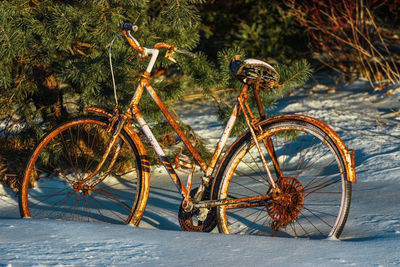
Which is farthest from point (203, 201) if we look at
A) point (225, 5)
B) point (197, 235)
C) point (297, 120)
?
point (225, 5)

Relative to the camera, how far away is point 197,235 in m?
2.65

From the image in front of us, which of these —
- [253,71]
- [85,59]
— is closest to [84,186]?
[85,59]

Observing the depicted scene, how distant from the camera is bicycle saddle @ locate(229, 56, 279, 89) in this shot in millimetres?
2809

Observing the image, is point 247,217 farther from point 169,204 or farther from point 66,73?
point 66,73

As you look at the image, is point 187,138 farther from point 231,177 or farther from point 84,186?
point 84,186

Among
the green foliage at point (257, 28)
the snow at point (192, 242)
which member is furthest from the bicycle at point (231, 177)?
the green foliage at point (257, 28)

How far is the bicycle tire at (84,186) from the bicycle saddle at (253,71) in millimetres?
695

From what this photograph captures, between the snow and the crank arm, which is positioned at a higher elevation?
the crank arm

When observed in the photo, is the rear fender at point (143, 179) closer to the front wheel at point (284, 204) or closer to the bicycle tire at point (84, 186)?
the bicycle tire at point (84, 186)

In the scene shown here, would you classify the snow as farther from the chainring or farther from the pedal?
the pedal

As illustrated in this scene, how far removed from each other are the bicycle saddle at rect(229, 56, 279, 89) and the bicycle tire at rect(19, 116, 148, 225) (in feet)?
2.28

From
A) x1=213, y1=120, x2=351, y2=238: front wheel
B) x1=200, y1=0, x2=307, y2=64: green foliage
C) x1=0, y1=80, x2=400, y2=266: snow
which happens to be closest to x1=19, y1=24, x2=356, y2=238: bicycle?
x1=213, y1=120, x2=351, y2=238: front wheel

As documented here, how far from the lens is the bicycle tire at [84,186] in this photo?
310cm

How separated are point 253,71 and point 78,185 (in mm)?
1174
